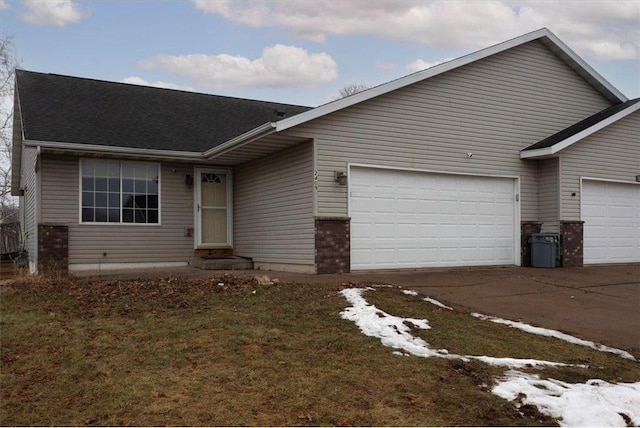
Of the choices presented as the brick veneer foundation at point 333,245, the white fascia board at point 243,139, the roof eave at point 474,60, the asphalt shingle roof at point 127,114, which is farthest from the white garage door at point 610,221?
the asphalt shingle roof at point 127,114

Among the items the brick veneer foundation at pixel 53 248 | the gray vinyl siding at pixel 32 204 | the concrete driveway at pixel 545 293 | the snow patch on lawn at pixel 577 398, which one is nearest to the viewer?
the snow patch on lawn at pixel 577 398

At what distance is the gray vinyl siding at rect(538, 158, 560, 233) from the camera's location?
13625mm

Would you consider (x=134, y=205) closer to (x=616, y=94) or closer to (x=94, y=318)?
(x=94, y=318)

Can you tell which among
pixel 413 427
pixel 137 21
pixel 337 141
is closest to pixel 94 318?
pixel 413 427

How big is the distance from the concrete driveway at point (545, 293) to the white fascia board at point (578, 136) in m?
2.80

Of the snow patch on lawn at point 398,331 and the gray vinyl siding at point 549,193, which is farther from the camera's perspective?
the gray vinyl siding at point 549,193

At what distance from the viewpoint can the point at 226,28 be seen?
39.7ft

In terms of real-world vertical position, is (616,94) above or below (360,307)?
above

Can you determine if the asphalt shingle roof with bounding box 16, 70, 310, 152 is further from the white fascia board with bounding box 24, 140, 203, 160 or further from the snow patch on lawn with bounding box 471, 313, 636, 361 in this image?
the snow patch on lawn with bounding box 471, 313, 636, 361

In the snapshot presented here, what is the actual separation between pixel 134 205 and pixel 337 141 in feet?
18.3

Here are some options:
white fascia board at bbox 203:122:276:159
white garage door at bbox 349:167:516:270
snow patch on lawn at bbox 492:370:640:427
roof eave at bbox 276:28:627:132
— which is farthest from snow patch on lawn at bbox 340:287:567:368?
roof eave at bbox 276:28:627:132

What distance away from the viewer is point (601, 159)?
1430cm

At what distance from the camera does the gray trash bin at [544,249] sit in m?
13.4

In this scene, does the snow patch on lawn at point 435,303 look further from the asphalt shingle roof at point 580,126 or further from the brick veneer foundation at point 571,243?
the asphalt shingle roof at point 580,126
